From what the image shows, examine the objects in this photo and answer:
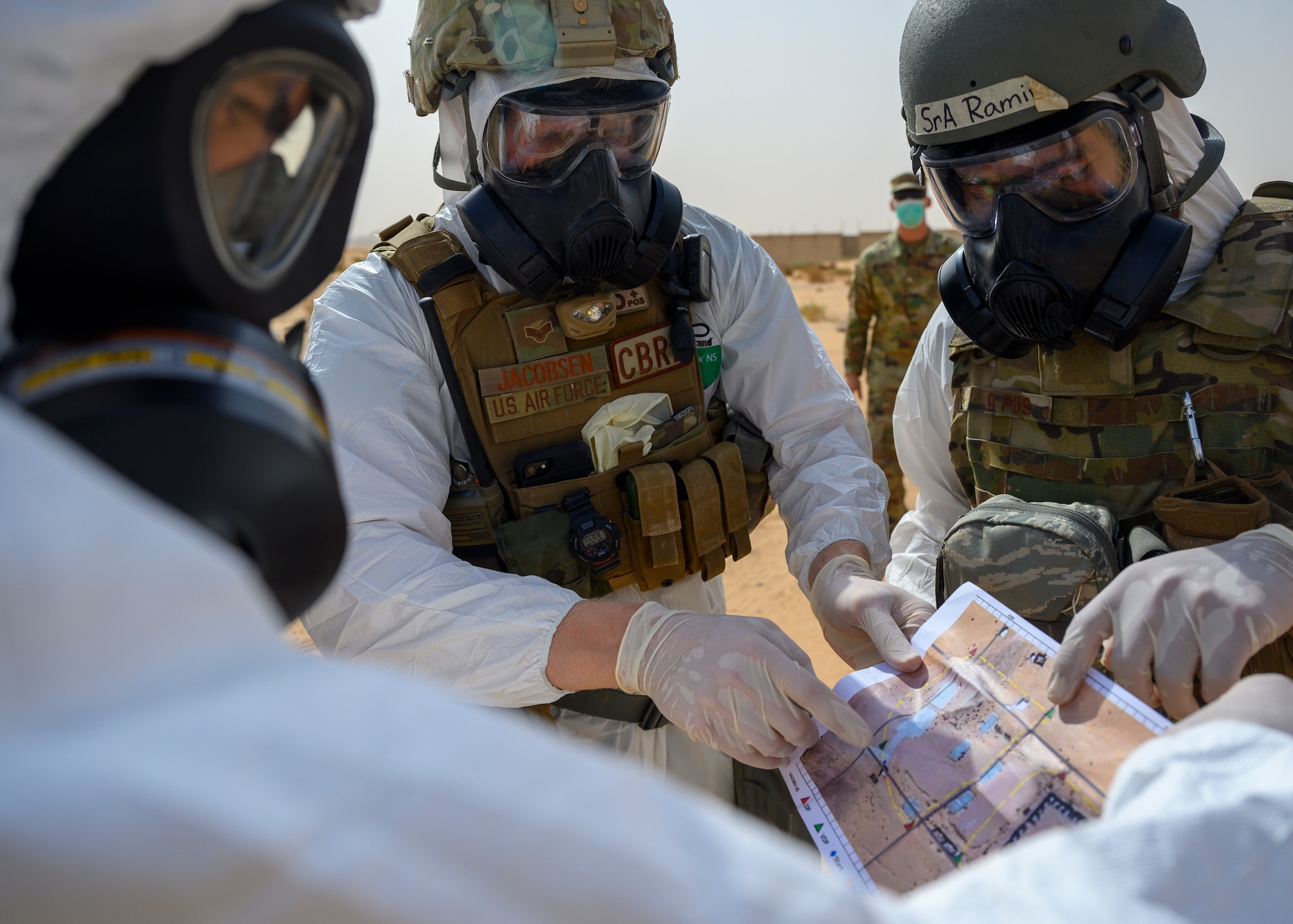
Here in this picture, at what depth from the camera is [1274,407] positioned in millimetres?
1853

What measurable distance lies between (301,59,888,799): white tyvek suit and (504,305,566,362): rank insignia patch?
0.15 m

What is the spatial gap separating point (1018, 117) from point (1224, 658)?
1.20 metres

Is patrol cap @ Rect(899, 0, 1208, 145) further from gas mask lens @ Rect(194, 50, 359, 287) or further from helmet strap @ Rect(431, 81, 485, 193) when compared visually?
gas mask lens @ Rect(194, 50, 359, 287)

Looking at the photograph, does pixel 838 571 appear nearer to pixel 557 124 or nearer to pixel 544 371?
pixel 544 371

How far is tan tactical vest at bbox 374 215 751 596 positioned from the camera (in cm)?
215

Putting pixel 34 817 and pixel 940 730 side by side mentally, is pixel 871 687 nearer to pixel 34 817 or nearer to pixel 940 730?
pixel 940 730

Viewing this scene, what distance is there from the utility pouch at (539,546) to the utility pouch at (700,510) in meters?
0.33

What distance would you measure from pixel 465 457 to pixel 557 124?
894 mm

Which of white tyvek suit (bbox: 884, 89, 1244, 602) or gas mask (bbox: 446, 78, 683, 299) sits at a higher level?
gas mask (bbox: 446, 78, 683, 299)

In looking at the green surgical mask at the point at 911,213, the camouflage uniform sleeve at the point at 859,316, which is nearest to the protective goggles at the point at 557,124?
the camouflage uniform sleeve at the point at 859,316

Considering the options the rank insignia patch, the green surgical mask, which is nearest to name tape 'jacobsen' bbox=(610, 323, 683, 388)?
the rank insignia patch

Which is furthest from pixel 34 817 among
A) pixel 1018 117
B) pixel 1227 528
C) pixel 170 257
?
pixel 1018 117

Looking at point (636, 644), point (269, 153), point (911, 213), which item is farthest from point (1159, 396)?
point (911, 213)

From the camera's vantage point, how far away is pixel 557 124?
2.21 m
